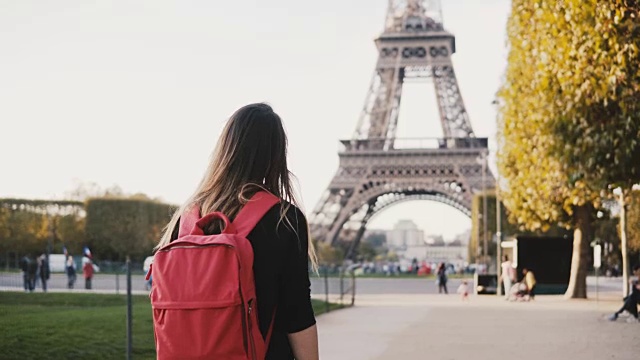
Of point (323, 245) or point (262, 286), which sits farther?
point (323, 245)

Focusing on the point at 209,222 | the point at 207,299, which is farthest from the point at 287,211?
the point at 207,299

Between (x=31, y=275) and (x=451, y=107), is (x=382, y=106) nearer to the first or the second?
(x=451, y=107)

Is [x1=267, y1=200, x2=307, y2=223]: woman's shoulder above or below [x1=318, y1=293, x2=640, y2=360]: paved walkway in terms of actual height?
above

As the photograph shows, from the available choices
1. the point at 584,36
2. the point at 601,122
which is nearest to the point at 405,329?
the point at 601,122

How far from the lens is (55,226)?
212ft

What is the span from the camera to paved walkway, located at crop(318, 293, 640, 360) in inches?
538

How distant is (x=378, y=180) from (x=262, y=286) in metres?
66.9

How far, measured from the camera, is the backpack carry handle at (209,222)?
3.10 metres

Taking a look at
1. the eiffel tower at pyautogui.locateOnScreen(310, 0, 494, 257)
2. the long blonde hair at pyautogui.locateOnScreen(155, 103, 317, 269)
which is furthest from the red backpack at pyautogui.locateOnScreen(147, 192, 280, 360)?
the eiffel tower at pyautogui.locateOnScreen(310, 0, 494, 257)

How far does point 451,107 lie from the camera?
71938 mm

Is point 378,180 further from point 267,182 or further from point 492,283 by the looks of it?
point 267,182

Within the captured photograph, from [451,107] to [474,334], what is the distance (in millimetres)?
55560

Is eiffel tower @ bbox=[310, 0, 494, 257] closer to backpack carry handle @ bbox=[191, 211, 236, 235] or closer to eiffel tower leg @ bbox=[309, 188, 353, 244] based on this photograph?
eiffel tower leg @ bbox=[309, 188, 353, 244]

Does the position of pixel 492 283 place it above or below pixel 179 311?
below
